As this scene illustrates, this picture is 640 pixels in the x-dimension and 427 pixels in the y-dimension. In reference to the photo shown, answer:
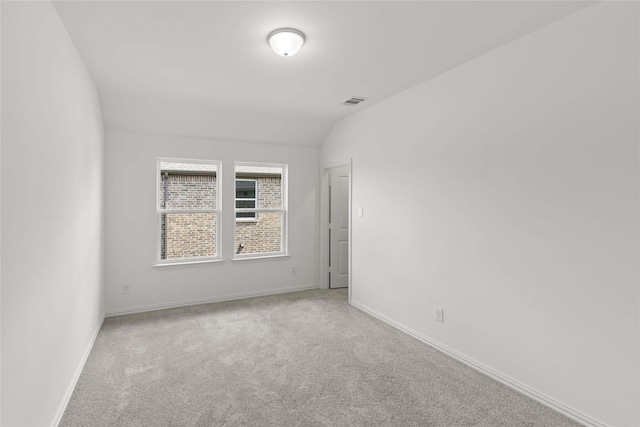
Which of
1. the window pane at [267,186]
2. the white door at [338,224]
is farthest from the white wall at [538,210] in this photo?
the window pane at [267,186]

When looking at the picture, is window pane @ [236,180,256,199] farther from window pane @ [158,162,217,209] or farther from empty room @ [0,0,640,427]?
empty room @ [0,0,640,427]

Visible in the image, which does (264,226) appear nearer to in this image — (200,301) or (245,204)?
(245,204)

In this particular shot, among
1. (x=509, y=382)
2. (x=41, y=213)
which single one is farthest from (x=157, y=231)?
(x=509, y=382)

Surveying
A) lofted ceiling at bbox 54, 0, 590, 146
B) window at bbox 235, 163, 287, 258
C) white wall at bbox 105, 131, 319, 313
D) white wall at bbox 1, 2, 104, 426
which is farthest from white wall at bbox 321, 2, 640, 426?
white wall at bbox 1, 2, 104, 426

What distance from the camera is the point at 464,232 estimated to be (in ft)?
9.67

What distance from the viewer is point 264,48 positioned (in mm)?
2623

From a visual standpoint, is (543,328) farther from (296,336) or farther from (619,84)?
(296,336)

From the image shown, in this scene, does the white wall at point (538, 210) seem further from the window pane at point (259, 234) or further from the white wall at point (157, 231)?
the window pane at point (259, 234)

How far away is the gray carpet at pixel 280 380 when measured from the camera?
7.16 feet

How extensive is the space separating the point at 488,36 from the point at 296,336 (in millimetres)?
3135

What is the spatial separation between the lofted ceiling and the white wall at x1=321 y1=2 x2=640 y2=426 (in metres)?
0.30

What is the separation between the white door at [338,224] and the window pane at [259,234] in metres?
0.95

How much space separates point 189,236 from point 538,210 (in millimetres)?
4322

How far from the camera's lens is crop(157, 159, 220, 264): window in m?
4.71
